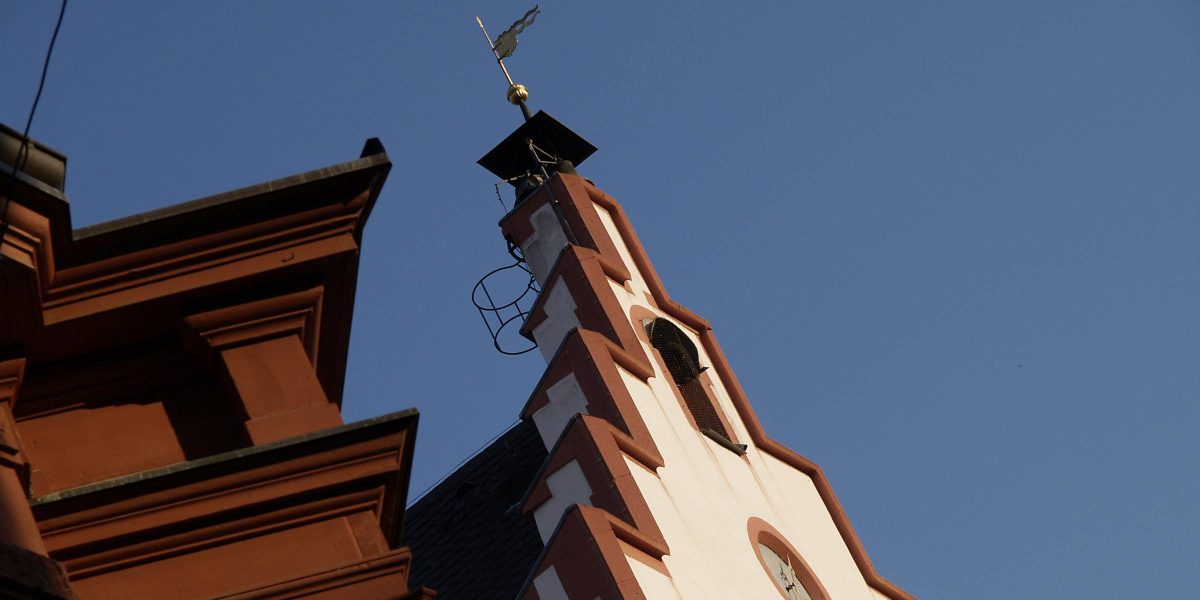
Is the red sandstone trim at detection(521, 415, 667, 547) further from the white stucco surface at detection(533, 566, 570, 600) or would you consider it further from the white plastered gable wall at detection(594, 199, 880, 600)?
the white stucco surface at detection(533, 566, 570, 600)

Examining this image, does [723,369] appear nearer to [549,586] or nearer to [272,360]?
[549,586]

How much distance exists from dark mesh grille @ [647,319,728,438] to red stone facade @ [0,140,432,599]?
335 inches

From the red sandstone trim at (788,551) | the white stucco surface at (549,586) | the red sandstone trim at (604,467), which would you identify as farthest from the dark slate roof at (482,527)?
the red sandstone trim at (788,551)

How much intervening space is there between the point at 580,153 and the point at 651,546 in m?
8.26

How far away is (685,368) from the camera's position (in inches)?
816

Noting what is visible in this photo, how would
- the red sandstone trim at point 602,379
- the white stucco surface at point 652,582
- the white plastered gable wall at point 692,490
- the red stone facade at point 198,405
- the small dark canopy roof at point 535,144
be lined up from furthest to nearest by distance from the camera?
the small dark canopy roof at point 535,144
the red sandstone trim at point 602,379
the white plastered gable wall at point 692,490
the white stucco surface at point 652,582
the red stone facade at point 198,405

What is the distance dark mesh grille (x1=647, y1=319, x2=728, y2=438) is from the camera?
20.5 meters

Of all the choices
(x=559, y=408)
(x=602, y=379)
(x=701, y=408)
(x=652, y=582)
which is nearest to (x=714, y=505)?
(x=602, y=379)

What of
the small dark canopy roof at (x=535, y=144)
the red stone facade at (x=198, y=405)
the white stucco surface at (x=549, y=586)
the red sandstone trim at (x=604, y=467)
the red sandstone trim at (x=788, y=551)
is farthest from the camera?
the small dark canopy roof at (x=535, y=144)

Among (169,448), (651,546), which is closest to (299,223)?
(169,448)

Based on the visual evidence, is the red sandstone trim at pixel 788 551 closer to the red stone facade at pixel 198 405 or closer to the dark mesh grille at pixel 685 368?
the dark mesh grille at pixel 685 368

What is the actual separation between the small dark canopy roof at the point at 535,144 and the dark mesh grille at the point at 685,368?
11.2 feet

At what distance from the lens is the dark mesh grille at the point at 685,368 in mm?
20469

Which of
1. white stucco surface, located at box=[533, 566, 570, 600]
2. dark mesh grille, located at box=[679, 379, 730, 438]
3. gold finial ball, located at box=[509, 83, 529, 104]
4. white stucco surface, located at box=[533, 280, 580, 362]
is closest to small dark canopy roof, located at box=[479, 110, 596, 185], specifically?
gold finial ball, located at box=[509, 83, 529, 104]
